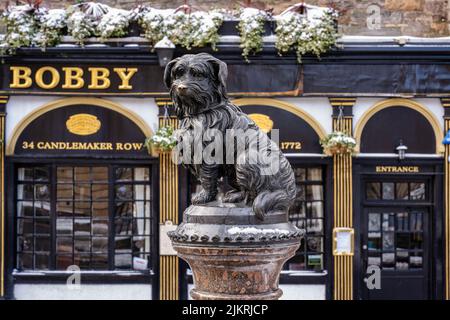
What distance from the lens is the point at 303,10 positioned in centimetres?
995

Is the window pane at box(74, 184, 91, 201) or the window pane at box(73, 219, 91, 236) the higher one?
the window pane at box(74, 184, 91, 201)

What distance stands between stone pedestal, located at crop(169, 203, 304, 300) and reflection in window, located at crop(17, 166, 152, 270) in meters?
6.05

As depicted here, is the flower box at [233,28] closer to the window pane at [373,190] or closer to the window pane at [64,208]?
the window pane at [373,190]

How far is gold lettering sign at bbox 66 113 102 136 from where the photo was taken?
9.84 m

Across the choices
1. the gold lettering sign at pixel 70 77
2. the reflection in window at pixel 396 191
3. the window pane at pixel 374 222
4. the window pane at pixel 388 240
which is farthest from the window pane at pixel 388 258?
the gold lettering sign at pixel 70 77

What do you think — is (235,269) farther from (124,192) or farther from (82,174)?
(82,174)

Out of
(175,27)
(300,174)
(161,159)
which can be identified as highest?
(175,27)

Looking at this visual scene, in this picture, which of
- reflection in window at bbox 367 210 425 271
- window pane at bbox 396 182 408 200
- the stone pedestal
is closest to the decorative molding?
reflection in window at bbox 367 210 425 271

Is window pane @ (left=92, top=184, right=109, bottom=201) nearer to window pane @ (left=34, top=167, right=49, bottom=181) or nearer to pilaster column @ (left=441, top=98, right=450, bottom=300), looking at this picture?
window pane @ (left=34, top=167, right=49, bottom=181)

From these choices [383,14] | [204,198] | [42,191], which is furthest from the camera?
[383,14]

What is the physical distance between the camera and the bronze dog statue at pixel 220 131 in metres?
3.99

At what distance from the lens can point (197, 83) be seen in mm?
3988

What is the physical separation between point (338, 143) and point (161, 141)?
265 centimetres

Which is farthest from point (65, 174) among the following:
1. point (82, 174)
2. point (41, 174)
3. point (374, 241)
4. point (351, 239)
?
point (374, 241)
